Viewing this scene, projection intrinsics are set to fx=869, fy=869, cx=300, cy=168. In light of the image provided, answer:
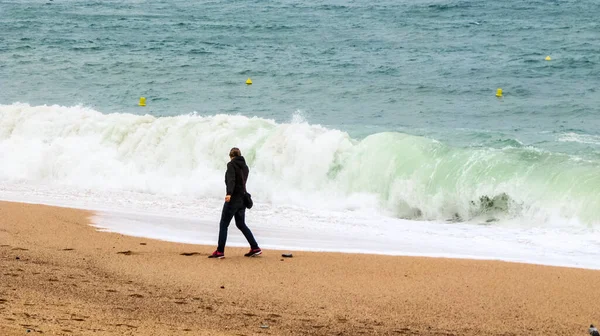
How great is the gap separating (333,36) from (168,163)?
67.2 ft

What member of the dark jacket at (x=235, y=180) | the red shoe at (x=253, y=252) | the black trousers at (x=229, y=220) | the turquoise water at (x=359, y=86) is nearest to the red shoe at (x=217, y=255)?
the black trousers at (x=229, y=220)

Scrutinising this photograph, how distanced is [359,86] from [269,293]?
1993 cm

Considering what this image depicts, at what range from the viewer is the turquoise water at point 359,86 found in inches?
669

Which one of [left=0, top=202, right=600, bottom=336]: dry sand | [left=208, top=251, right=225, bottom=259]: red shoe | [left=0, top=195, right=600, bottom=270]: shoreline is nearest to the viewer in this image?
[left=0, top=202, right=600, bottom=336]: dry sand

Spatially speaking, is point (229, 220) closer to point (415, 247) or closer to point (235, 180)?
point (235, 180)

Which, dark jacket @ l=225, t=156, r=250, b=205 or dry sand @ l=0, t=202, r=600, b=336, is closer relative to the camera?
dry sand @ l=0, t=202, r=600, b=336

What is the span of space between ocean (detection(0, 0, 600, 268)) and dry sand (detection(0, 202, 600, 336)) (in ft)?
4.33

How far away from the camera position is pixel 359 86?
2900 cm

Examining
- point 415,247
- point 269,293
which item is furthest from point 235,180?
point 415,247

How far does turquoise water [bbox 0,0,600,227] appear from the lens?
17.0 m

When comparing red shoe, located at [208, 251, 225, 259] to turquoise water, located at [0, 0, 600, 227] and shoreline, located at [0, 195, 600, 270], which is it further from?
turquoise water, located at [0, 0, 600, 227]

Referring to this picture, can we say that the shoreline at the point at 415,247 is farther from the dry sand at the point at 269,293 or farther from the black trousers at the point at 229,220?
the black trousers at the point at 229,220

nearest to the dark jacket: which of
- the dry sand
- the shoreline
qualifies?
the dry sand

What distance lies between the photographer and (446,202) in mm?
16125
